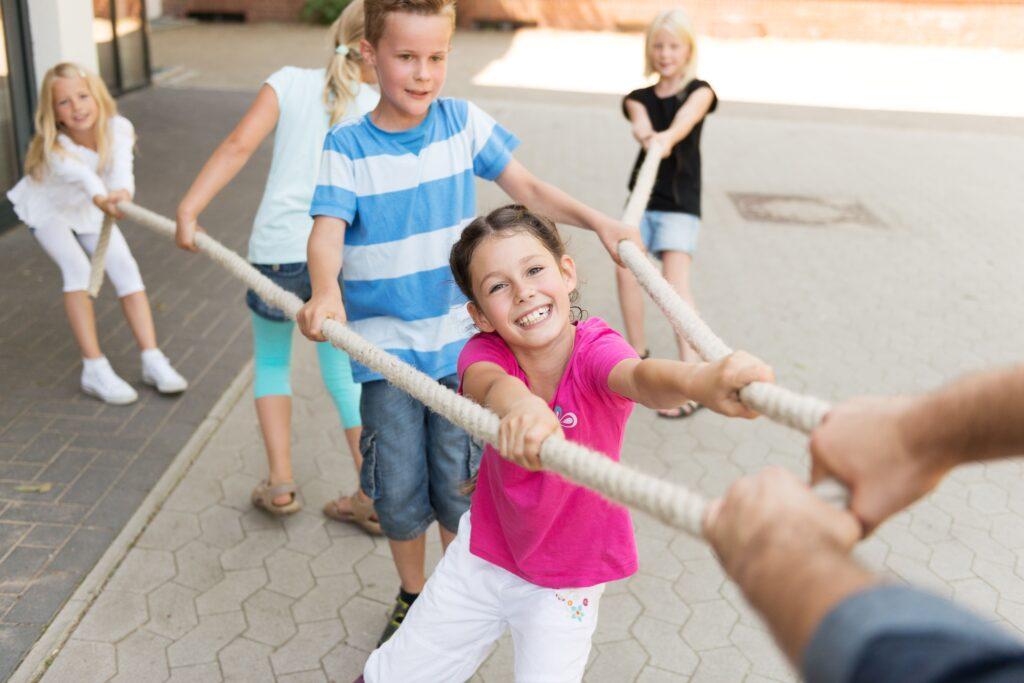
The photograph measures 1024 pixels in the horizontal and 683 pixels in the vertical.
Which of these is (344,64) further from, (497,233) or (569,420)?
(569,420)

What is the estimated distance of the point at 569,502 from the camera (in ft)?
7.38

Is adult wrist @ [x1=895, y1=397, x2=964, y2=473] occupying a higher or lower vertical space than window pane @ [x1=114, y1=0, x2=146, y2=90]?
higher

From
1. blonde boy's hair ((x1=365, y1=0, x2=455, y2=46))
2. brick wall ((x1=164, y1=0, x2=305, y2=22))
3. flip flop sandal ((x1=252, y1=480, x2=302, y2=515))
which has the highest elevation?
blonde boy's hair ((x1=365, y1=0, x2=455, y2=46))

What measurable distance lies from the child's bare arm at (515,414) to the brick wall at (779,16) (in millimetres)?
17940

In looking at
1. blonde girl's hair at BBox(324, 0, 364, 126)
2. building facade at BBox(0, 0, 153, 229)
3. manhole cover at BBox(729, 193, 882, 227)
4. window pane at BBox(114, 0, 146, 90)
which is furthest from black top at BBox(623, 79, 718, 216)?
window pane at BBox(114, 0, 146, 90)

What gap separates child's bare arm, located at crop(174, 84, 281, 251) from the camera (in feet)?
11.1


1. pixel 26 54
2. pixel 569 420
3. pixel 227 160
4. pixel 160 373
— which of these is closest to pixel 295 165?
pixel 227 160

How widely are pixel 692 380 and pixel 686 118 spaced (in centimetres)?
312

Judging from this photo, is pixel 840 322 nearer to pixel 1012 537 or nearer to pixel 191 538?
pixel 1012 537

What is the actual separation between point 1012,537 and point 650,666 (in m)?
1.70

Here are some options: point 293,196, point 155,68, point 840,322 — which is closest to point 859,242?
point 840,322

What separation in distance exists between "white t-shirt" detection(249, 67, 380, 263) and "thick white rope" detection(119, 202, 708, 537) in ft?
2.11

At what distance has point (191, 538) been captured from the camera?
3822 millimetres

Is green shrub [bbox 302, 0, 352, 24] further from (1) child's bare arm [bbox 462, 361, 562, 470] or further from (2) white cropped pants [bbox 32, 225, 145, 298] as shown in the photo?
(1) child's bare arm [bbox 462, 361, 562, 470]
